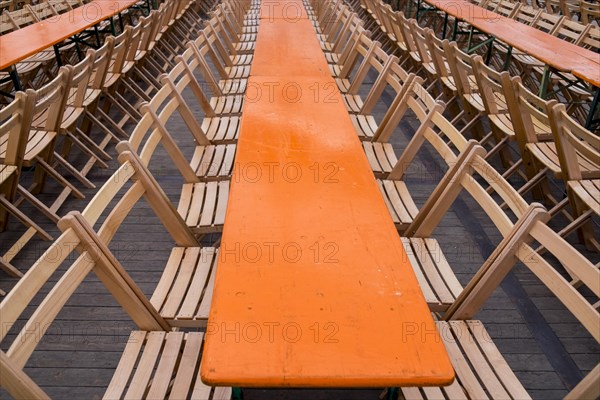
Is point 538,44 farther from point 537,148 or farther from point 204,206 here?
point 204,206

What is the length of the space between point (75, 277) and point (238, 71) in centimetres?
416

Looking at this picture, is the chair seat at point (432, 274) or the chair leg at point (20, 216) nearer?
the chair seat at point (432, 274)

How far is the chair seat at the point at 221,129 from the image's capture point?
3.69 meters

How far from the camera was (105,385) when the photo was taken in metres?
2.47

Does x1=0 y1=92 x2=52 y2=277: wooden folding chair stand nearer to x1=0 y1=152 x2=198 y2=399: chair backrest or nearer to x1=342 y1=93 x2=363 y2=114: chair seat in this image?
x1=0 y1=152 x2=198 y2=399: chair backrest

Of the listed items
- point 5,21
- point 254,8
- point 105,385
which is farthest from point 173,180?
point 254,8

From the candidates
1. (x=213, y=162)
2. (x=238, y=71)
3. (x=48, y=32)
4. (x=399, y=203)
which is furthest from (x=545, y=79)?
(x=48, y=32)

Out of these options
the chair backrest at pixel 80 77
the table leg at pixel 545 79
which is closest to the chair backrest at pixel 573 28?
the table leg at pixel 545 79

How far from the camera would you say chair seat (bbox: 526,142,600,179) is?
125 inches

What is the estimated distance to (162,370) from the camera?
1.84 metres

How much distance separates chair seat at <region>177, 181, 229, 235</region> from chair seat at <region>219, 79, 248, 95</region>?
1.97 m

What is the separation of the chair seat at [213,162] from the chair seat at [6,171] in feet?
3.80

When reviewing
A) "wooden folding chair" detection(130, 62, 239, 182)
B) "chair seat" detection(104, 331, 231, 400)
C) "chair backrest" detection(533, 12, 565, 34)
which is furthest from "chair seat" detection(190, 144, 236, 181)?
"chair backrest" detection(533, 12, 565, 34)

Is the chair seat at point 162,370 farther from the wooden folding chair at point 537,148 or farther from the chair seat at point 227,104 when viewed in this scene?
the chair seat at point 227,104
